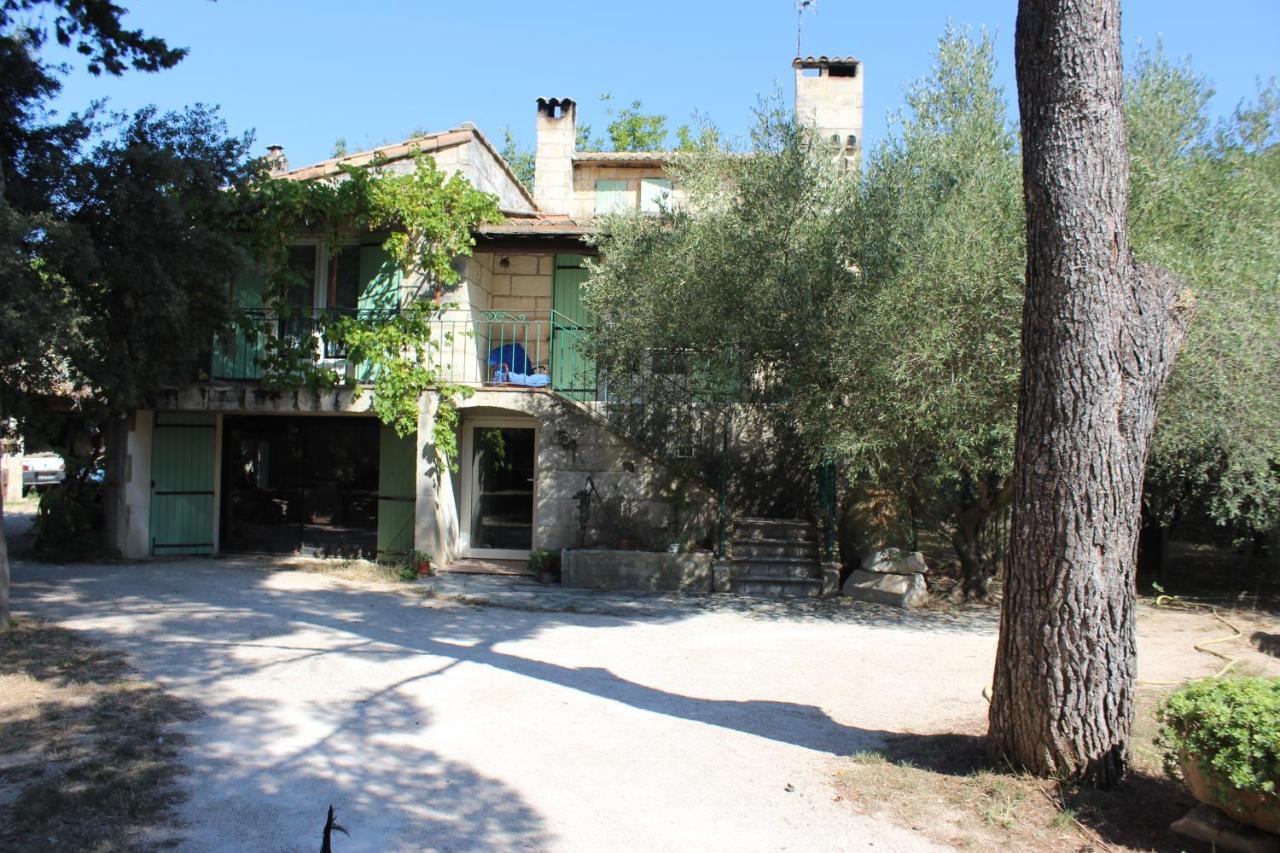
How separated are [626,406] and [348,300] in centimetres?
474

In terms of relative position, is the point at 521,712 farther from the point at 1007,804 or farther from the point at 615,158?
the point at 615,158

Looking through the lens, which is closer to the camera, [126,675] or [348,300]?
[126,675]

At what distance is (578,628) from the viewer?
30.0 ft

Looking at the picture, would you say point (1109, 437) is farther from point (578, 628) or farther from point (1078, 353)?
point (578, 628)

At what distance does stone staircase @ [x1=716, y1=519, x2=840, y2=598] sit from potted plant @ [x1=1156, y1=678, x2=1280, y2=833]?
24.2 feet

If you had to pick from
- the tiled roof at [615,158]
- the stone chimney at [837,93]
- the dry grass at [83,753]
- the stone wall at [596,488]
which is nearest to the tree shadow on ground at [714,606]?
the stone wall at [596,488]

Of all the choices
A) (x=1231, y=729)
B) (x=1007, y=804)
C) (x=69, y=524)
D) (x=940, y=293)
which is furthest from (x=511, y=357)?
(x=1231, y=729)

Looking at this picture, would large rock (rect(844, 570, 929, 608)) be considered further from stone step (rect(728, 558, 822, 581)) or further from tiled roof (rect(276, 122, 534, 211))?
tiled roof (rect(276, 122, 534, 211))

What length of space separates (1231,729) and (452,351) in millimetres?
10912

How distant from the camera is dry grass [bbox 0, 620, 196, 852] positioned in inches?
158

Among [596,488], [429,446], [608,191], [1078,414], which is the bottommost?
[596,488]

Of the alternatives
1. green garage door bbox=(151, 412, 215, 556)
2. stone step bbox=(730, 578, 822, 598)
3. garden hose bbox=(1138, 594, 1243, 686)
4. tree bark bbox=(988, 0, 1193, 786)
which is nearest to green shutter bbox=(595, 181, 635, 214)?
green garage door bbox=(151, 412, 215, 556)

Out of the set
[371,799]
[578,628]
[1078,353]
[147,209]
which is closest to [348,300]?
[147,209]

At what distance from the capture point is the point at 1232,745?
3789 millimetres
